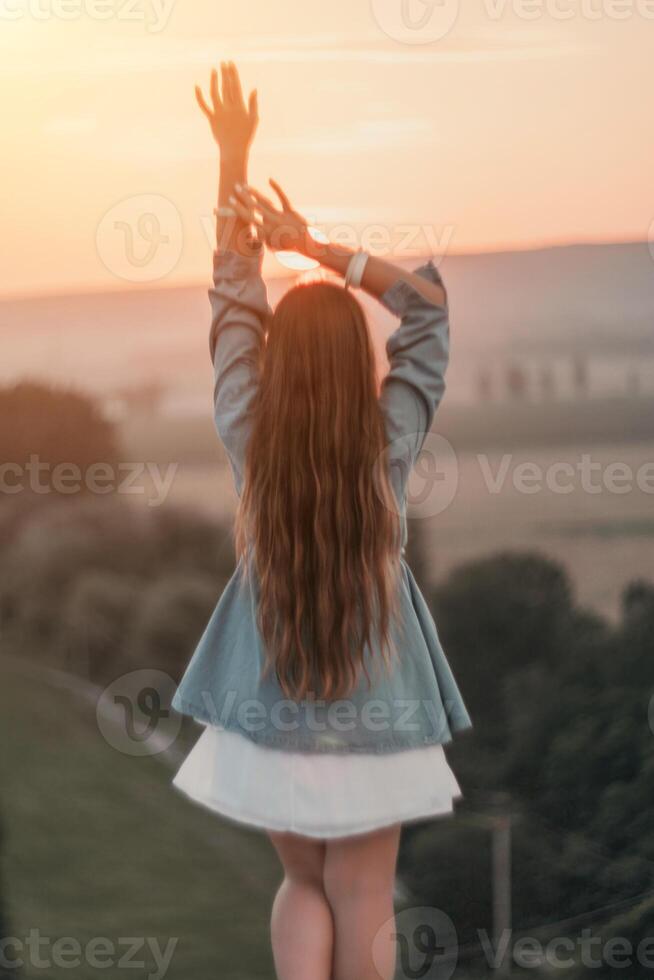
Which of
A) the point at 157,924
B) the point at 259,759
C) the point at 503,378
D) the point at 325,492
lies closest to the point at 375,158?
the point at 503,378

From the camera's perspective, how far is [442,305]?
6.56ft

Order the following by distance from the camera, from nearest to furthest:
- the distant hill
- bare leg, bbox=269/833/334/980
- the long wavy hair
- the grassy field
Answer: the long wavy hair < bare leg, bbox=269/833/334/980 < the distant hill < the grassy field

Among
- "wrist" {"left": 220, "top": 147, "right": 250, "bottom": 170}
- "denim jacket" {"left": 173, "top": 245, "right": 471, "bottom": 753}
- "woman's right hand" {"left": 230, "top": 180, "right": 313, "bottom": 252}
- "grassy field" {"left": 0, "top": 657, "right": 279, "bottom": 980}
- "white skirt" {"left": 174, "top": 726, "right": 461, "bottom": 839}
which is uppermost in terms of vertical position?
"wrist" {"left": 220, "top": 147, "right": 250, "bottom": 170}

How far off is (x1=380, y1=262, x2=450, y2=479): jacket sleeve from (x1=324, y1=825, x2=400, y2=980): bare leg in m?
0.57

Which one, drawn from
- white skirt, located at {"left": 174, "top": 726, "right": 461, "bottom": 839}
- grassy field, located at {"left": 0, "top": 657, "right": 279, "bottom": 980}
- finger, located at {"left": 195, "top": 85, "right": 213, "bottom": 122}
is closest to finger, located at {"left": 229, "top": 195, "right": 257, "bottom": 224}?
finger, located at {"left": 195, "top": 85, "right": 213, "bottom": 122}

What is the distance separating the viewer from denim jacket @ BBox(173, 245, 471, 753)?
77.0 inches

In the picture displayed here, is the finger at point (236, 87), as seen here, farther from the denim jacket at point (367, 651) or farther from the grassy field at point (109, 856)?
the grassy field at point (109, 856)

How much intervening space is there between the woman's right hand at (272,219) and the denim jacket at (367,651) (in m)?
0.05

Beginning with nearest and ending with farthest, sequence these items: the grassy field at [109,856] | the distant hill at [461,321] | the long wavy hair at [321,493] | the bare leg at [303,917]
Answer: the long wavy hair at [321,493] < the bare leg at [303,917] < the distant hill at [461,321] < the grassy field at [109,856]

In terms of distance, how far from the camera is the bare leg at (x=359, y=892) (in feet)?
6.64

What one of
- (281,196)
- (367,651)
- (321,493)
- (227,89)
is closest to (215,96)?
(227,89)

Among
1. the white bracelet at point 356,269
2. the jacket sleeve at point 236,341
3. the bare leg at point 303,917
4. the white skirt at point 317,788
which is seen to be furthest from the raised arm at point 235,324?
the bare leg at point 303,917

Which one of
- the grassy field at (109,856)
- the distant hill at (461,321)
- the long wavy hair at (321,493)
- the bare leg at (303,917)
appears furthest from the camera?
the grassy field at (109,856)

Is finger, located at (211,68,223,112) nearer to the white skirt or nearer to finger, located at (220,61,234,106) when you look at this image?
finger, located at (220,61,234,106)
